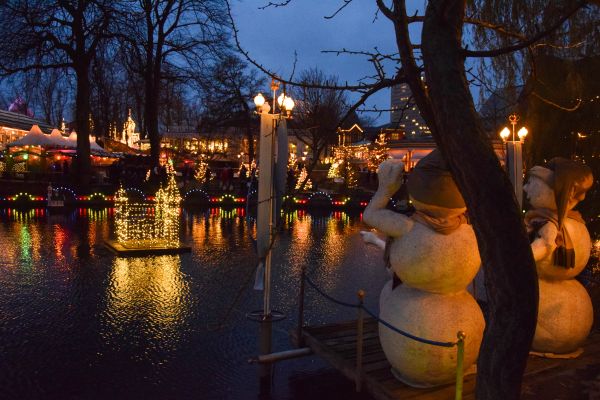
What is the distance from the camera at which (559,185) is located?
512 cm

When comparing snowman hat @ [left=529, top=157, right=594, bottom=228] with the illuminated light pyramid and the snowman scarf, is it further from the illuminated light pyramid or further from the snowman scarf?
the illuminated light pyramid

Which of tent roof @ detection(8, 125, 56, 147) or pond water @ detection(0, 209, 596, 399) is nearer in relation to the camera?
pond water @ detection(0, 209, 596, 399)

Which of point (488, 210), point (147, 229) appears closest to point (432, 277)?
point (488, 210)

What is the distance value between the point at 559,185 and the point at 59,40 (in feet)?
78.1

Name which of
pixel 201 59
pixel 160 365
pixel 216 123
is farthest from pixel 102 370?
pixel 216 123

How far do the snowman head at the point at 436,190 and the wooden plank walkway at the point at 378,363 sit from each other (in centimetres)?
144

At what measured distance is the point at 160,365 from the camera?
571cm

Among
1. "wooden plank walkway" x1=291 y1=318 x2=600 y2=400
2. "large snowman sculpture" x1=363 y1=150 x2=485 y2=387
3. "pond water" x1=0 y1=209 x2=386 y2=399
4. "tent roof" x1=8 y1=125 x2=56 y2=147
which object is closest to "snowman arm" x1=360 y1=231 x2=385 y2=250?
"large snowman sculpture" x1=363 y1=150 x2=485 y2=387

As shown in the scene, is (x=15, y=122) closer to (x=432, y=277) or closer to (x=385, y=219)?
(x=385, y=219)

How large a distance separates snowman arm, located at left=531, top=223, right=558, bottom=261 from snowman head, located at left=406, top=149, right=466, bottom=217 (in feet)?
2.98

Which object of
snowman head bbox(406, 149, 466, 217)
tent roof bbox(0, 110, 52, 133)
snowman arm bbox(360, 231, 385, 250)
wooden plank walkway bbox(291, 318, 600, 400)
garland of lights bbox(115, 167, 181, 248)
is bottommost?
wooden plank walkway bbox(291, 318, 600, 400)

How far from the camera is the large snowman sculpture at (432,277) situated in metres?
4.43

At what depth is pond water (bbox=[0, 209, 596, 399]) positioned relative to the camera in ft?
17.4

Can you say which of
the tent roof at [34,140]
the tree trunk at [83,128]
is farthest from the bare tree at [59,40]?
the tent roof at [34,140]
